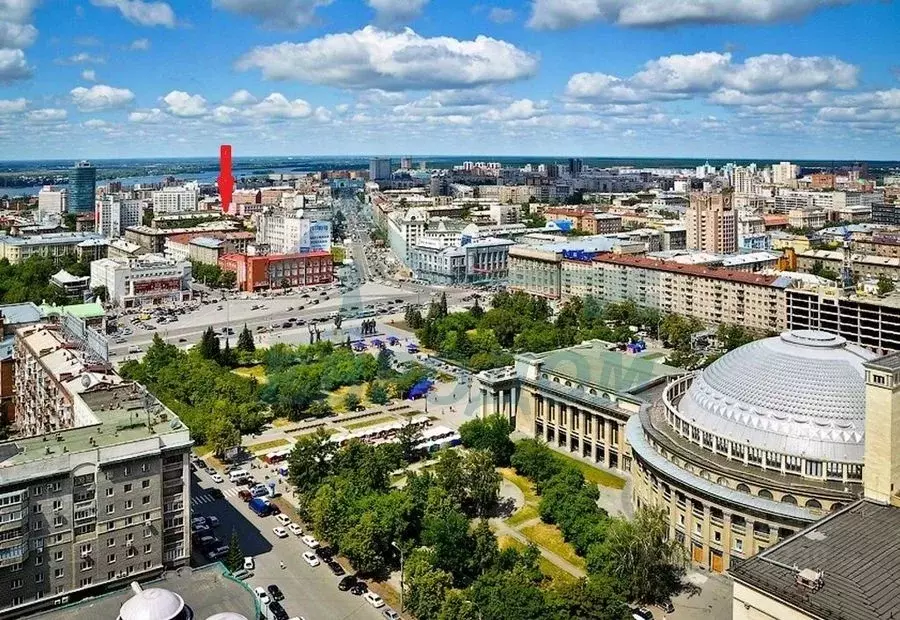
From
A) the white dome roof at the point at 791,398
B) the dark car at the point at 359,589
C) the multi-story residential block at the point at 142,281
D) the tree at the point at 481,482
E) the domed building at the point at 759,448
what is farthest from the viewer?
the multi-story residential block at the point at 142,281

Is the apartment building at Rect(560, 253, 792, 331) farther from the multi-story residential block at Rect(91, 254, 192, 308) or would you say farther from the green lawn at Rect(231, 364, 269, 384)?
the multi-story residential block at Rect(91, 254, 192, 308)

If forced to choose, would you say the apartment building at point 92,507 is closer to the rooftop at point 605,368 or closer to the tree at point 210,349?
the rooftop at point 605,368

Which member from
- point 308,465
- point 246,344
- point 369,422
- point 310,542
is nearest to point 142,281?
point 246,344

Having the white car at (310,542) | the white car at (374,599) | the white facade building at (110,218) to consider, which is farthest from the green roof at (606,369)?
the white facade building at (110,218)

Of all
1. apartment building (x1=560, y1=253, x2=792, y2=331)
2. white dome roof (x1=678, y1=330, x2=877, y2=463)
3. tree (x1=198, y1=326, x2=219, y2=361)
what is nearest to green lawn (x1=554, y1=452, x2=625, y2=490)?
white dome roof (x1=678, y1=330, x2=877, y2=463)

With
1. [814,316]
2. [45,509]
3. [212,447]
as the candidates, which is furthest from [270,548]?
[814,316]

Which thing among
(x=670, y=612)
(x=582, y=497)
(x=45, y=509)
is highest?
(x=45, y=509)

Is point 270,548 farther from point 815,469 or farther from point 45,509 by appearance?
point 815,469
